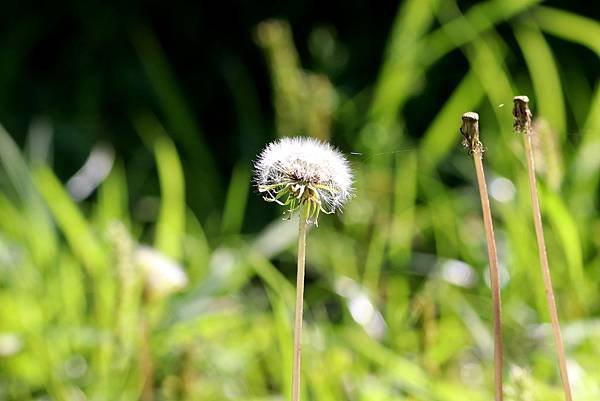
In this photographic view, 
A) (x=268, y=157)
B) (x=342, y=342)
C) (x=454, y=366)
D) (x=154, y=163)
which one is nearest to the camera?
(x=268, y=157)

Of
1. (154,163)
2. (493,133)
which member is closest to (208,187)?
(154,163)

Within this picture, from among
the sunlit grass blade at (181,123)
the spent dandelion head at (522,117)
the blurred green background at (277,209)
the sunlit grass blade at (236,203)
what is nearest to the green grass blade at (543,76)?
the blurred green background at (277,209)

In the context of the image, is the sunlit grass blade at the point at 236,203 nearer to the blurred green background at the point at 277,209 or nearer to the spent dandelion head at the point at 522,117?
the blurred green background at the point at 277,209

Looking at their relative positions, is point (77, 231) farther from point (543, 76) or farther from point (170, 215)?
point (543, 76)

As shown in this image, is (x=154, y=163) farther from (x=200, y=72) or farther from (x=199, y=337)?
(x=199, y=337)

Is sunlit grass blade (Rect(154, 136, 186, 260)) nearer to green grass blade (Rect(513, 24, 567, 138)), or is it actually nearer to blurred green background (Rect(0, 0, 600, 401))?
blurred green background (Rect(0, 0, 600, 401))

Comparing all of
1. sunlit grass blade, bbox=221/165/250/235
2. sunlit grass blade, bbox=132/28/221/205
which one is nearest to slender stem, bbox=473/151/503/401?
sunlit grass blade, bbox=221/165/250/235
